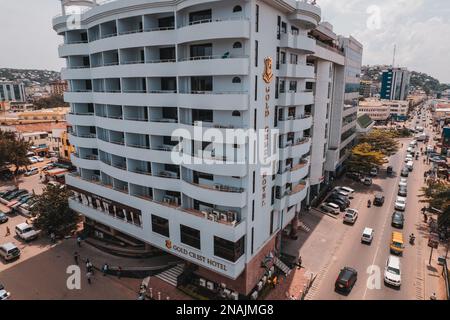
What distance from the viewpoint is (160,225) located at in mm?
29734

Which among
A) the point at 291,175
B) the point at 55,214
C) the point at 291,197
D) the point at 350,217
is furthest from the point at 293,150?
the point at 55,214

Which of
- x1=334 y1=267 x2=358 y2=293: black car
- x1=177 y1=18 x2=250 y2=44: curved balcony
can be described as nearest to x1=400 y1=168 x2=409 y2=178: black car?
x1=334 y1=267 x2=358 y2=293: black car

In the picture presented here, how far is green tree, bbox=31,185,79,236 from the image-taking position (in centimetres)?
3859

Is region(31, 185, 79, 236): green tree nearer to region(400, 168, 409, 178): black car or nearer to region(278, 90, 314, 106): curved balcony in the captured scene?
region(278, 90, 314, 106): curved balcony

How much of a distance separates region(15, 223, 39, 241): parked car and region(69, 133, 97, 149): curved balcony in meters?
14.3

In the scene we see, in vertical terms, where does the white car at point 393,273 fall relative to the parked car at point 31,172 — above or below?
below

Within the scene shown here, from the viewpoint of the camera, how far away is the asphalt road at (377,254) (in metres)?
29.2

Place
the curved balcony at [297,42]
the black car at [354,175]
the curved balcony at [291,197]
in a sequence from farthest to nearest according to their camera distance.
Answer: the black car at [354,175] < the curved balcony at [291,197] < the curved balcony at [297,42]

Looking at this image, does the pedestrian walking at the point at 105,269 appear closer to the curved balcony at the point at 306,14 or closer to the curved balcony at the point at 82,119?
the curved balcony at the point at 82,119

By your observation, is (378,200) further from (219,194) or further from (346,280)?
(219,194)

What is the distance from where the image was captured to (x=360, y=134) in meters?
77.0

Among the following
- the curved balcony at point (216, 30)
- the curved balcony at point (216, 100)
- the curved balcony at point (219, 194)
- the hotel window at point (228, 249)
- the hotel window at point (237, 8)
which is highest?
the hotel window at point (237, 8)

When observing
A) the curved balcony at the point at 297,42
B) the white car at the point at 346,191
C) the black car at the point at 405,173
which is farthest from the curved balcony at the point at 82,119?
the black car at the point at 405,173

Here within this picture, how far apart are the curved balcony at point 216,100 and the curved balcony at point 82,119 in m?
16.3
